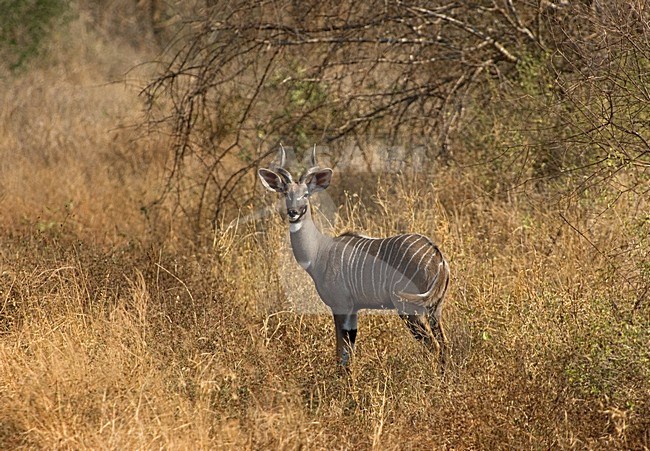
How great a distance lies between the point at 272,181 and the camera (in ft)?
17.0

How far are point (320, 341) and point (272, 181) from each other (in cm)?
105

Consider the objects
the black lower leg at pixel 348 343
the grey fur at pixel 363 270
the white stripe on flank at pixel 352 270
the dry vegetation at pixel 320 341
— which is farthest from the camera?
the black lower leg at pixel 348 343

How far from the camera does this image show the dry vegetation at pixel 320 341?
453cm

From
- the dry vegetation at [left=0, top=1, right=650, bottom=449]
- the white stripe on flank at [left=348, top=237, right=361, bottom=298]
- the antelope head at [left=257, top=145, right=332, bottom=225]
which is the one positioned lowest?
the dry vegetation at [left=0, top=1, right=650, bottom=449]

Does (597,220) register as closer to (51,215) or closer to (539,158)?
(539,158)

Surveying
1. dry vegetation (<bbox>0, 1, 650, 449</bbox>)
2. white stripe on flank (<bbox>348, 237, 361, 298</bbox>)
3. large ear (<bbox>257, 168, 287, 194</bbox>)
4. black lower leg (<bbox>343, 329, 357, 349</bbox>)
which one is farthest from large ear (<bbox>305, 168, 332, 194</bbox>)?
dry vegetation (<bbox>0, 1, 650, 449</bbox>)

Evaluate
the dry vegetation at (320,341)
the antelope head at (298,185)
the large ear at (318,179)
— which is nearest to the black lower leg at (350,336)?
the dry vegetation at (320,341)

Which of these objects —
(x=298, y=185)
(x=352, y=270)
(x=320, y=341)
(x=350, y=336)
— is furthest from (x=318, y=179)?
(x=320, y=341)

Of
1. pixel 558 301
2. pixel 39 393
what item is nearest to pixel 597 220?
pixel 558 301

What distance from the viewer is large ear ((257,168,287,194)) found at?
16.8 ft

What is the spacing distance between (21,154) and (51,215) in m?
2.37

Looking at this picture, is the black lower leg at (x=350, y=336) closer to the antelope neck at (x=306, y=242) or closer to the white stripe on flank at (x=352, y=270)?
the white stripe on flank at (x=352, y=270)

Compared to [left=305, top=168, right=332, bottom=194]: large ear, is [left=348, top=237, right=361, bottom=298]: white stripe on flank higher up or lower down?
lower down

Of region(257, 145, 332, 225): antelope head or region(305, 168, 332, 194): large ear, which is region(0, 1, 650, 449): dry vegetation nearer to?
region(257, 145, 332, 225): antelope head
